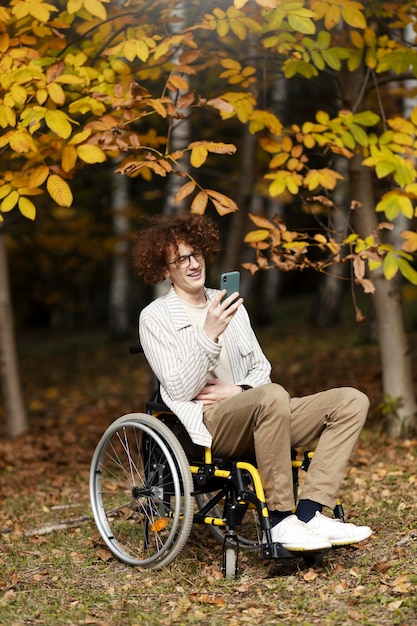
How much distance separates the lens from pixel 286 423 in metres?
3.31

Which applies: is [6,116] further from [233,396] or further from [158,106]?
[233,396]

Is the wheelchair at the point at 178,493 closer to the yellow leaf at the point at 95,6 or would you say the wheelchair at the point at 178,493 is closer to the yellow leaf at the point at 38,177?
the yellow leaf at the point at 38,177

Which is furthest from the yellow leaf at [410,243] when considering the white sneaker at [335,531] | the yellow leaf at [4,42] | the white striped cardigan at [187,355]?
the yellow leaf at [4,42]

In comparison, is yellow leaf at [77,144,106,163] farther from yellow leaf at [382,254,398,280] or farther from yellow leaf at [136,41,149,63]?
yellow leaf at [382,254,398,280]

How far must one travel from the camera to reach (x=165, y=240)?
12.2ft

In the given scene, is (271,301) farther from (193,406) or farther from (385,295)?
(193,406)

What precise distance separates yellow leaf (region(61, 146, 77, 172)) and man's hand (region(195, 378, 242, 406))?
1.20m

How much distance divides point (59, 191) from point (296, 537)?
1.87 metres

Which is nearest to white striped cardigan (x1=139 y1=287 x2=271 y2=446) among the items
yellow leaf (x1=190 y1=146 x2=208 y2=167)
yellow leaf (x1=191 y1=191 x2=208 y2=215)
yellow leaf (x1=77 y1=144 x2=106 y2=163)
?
yellow leaf (x1=191 y1=191 x2=208 y2=215)

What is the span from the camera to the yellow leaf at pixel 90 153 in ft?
12.7

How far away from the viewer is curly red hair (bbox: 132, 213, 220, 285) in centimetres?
370

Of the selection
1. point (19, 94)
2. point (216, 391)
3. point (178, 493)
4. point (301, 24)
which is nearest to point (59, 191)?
point (19, 94)

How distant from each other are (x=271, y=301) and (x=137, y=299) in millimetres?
6921

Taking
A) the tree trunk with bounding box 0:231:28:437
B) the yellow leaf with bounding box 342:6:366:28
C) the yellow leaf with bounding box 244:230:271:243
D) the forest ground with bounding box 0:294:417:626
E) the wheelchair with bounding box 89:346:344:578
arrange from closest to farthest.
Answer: the forest ground with bounding box 0:294:417:626 < the wheelchair with bounding box 89:346:344:578 < the yellow leaf with bounding box 342:6:366:28 < the yellow leaf with bounding box 244:230:271:243 < the tree trunk with bounding box 0:231:28:437
